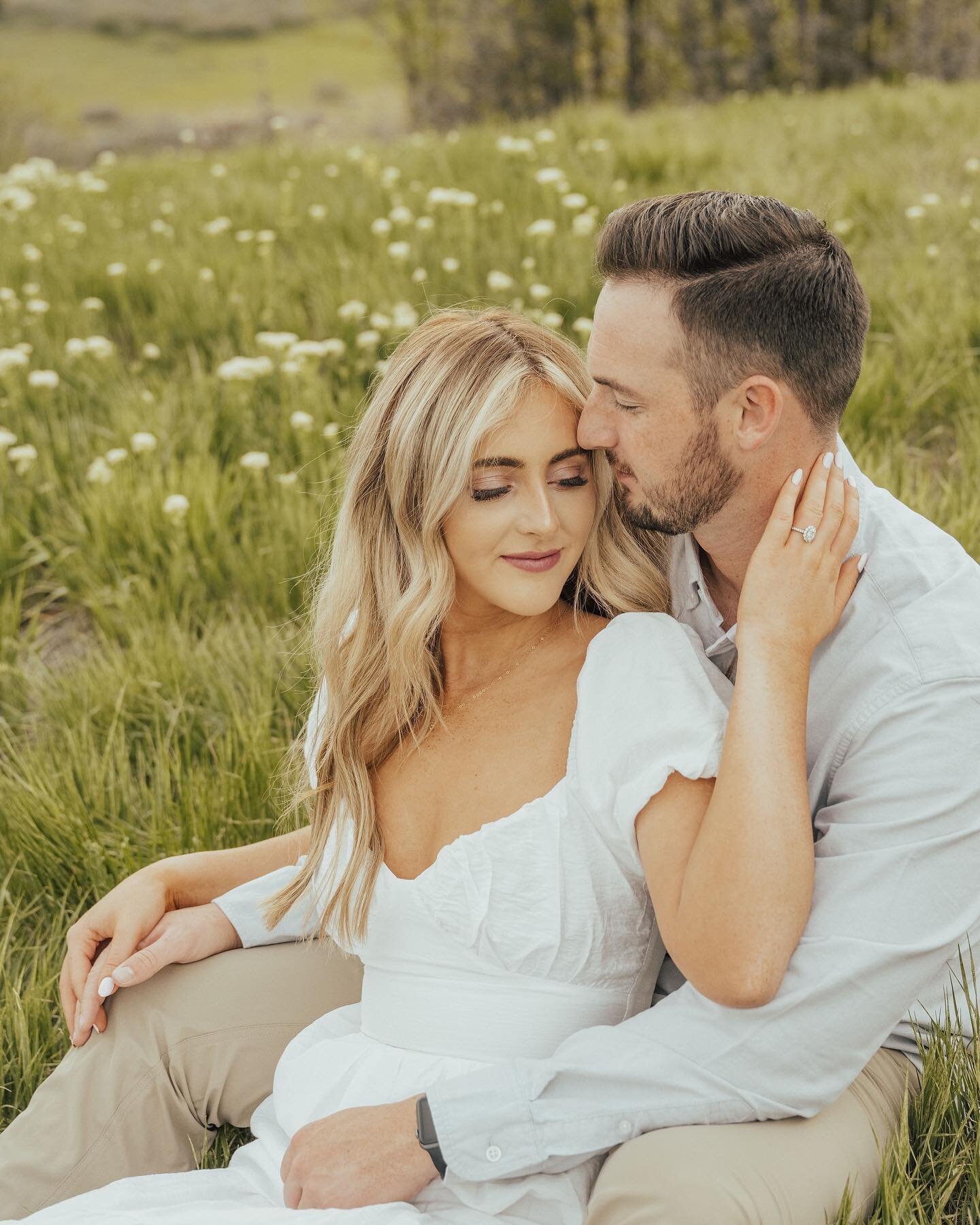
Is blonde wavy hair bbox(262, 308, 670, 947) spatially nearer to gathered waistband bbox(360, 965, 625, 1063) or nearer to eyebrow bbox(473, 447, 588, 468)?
eyebrow bbox(473, 447, 588, 468)

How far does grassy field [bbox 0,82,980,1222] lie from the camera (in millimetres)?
2832

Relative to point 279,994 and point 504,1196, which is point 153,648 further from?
point 504,1196

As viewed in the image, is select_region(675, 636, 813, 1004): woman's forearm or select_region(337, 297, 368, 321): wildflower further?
select_region(337, 297, 368, 321): wildflower

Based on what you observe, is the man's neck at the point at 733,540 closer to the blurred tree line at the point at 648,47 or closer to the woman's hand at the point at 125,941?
the woman's hand at the point at 125,941

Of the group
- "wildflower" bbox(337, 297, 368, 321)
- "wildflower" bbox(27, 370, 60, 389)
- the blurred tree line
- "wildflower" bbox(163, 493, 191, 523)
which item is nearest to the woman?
"wildflower" bbox(163, 493, 191, 523)

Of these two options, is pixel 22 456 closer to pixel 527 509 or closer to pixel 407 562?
pixel 407 562

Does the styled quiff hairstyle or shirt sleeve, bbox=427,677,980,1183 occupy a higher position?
the styled quiff hairstyle

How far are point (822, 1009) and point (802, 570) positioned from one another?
60 cm

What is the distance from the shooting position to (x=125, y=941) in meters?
2.21

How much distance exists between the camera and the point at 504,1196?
176 centimetres

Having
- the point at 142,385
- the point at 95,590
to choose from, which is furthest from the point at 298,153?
the point at 95,590

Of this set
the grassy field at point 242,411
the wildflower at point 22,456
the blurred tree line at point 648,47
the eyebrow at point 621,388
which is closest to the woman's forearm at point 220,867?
the grassy field at point 242,411

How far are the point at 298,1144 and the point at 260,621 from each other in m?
Answer: 1.83

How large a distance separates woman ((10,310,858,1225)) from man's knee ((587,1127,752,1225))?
0.17 m
